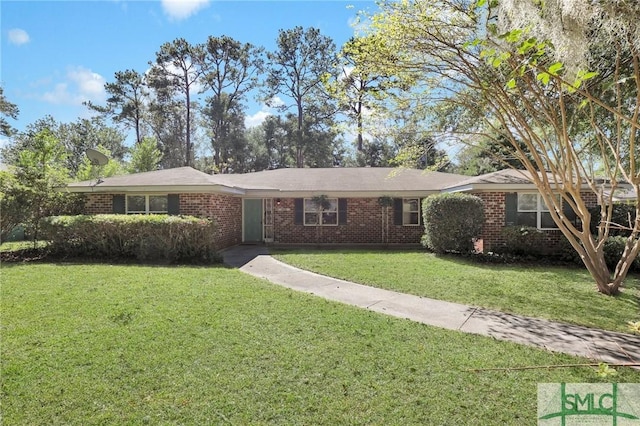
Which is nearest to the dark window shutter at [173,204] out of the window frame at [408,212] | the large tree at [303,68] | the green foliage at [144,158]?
the window frame at [408,212]

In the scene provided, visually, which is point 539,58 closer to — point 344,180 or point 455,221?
point 455,221

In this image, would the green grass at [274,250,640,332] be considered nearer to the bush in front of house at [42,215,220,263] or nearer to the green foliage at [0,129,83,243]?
the bush in front of house at [42,215,220,263]

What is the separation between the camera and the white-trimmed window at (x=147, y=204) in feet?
40.4

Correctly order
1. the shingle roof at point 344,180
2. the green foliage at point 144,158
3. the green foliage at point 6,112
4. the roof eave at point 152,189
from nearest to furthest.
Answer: the roof eave at point 152,189 → the shingle roof at point 344,180 → the green foliage at point 144,158 → the green foliage at point 6,112

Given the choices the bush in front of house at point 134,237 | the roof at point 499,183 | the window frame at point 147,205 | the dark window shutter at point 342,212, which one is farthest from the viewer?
the dark window shutter at point 342,212

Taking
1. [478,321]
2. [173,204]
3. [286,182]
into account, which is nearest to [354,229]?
[286,182]

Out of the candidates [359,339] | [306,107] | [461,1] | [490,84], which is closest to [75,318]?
[359,339]

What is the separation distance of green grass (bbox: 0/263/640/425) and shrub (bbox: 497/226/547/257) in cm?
761

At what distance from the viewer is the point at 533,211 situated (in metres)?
11.9

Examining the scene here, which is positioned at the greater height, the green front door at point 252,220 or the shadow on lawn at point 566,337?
the green front door at point 252,220

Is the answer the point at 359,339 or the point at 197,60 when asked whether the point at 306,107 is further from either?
the point at 359,339

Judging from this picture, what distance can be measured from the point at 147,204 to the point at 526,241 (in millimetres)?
12599

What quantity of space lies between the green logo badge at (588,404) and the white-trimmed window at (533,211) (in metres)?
9.42

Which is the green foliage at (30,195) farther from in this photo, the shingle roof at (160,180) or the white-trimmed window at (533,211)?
the white-trimmed window at (533,211)
